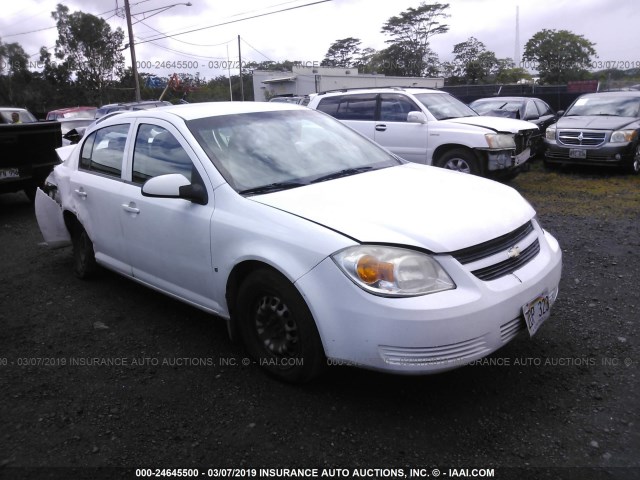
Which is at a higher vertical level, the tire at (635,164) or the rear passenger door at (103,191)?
the rear passenger door at (103,191)

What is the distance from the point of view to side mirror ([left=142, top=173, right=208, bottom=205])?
315cm

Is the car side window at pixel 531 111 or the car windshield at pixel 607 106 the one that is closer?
the car windshield at pixel 607 106

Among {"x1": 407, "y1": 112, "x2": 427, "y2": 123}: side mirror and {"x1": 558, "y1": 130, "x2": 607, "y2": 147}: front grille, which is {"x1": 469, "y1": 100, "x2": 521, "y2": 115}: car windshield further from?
{"x1": 407, "y1": 112, "x2": 427, "y2": 123}: side mirror

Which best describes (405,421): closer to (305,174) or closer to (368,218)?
(368,218)

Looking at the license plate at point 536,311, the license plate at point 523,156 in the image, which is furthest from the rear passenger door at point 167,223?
the license plate at point 523,156

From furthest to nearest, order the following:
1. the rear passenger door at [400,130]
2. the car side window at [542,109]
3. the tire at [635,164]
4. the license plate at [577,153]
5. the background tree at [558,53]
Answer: the background tree at [558,53], the car side window at [542,109], the license plate at [577,153], the tire at [635,164], the rear passenger door at [400,130]

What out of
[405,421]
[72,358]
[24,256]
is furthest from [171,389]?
[24,256]

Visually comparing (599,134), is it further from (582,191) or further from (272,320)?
(272,320)

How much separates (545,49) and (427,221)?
73897 millimetres

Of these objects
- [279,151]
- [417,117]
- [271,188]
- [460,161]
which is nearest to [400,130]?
[417,117]

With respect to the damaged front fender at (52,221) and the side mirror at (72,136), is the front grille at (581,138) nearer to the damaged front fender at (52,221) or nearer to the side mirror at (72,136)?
the damaged front fender at (52,221)

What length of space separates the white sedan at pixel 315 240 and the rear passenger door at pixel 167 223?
0.04ft

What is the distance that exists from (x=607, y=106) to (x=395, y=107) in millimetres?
4698

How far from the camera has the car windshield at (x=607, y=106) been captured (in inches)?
393
